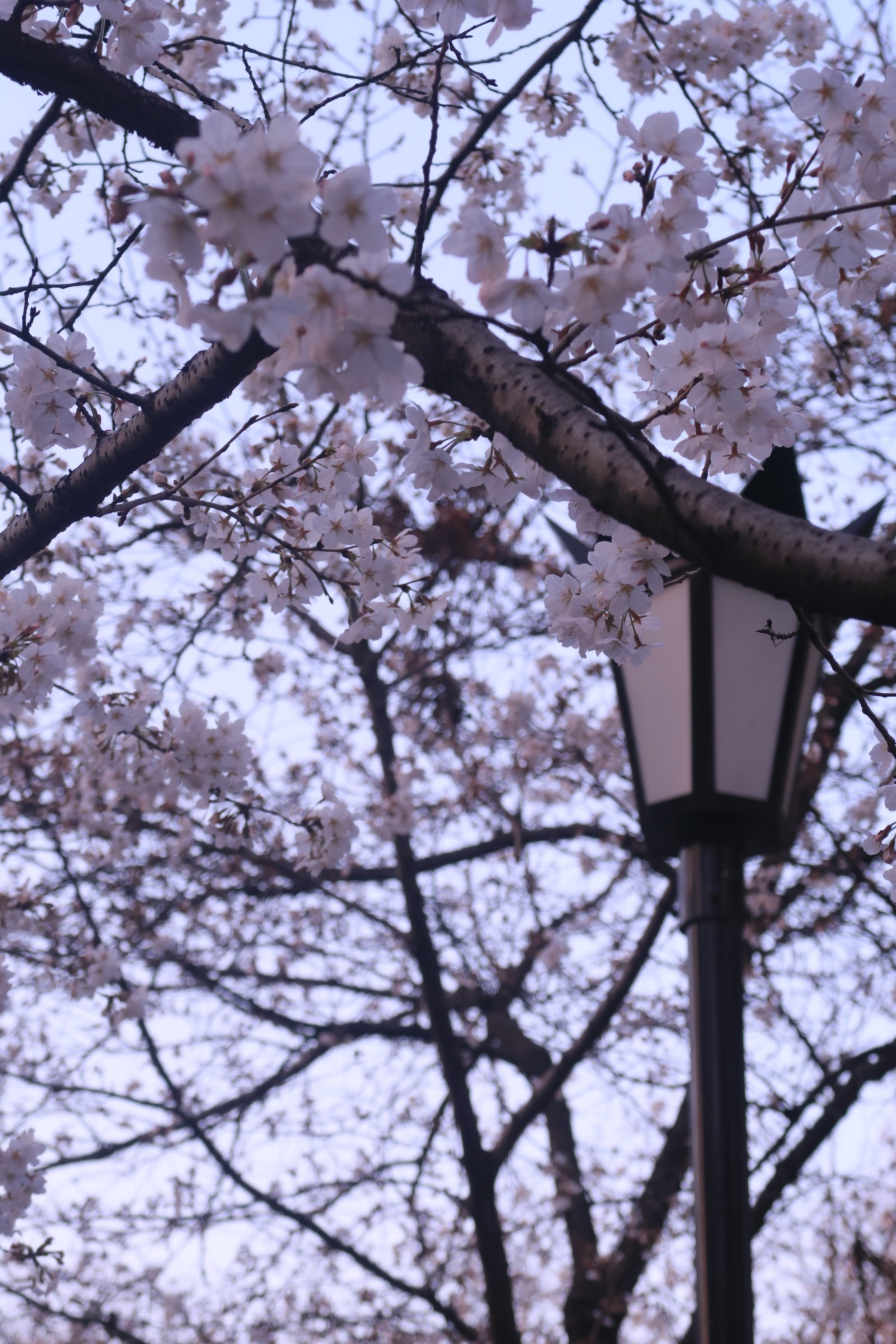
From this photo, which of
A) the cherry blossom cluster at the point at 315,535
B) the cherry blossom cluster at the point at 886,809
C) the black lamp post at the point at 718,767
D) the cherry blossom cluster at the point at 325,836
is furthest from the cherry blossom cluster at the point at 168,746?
the cherry blossom cluster at the point at 886,809

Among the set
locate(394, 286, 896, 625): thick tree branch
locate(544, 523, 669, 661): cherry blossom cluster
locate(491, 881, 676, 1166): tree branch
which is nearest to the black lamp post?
locate(544, 523, 669, 661): cherry blossom cluster

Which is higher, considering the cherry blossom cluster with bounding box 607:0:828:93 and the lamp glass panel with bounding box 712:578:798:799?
the cherry blossom cluster with bounding box 607:0:828:93

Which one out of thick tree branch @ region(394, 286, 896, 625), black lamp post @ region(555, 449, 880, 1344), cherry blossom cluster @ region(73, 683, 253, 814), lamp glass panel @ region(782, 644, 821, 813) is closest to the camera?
thick tree branch @ region(394, 286, 896, 625)

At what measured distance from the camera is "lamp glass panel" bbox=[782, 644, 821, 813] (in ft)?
7.27

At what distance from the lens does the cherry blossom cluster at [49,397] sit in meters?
2.08

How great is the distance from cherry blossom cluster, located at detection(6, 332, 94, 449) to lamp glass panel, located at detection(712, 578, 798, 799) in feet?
4.35

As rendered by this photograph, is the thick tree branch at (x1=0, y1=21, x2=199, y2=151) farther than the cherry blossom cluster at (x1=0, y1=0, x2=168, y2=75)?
No

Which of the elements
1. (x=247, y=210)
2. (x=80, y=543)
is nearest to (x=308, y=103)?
(x=80, y=543)

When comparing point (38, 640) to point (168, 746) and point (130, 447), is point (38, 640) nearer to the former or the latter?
point (168, 746)

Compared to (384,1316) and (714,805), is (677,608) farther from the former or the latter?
(384,1316)

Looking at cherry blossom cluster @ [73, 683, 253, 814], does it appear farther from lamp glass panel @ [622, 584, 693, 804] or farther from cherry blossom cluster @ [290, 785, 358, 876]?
→ lamp glass panel @ [622, 584, 693, 804]

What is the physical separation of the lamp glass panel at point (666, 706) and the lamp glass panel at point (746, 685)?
6cm

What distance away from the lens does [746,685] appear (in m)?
2.22

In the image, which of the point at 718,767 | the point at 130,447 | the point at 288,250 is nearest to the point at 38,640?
the point at 130,447
